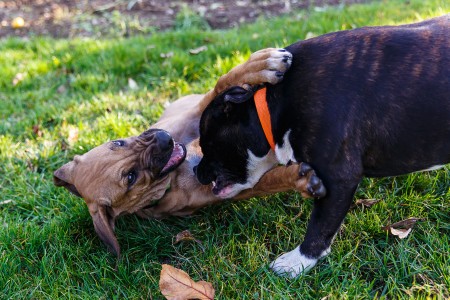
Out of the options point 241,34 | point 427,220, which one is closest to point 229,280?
point 427,220

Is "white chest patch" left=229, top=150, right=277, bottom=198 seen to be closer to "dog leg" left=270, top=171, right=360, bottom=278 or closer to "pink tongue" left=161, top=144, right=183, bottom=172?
"dog leg" left=270, top=171, right=360, bottom=278

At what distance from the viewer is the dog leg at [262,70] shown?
3.62m

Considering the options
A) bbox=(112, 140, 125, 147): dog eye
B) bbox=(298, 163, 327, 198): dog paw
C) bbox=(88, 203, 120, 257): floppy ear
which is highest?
bbox=(298, 163, 327, 198): dog paw

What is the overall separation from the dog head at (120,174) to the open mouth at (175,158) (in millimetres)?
17

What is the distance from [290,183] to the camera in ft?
12.2

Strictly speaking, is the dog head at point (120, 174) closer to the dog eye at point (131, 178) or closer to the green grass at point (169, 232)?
the dog eye at point (131, 178)

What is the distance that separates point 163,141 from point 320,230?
1.53m

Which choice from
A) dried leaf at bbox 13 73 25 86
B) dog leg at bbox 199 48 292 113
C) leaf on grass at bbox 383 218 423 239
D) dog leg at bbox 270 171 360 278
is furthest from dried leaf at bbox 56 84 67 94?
leaf on grass at bbox 383 218 423 239

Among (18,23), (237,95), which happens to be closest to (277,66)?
(237,95)

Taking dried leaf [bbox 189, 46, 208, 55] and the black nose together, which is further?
dried leaf [bbox 189, 46, 208, 55]

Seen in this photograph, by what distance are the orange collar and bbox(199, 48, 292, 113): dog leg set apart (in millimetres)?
142

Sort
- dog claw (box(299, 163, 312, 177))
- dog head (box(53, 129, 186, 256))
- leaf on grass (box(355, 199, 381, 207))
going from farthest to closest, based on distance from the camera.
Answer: dog head (box(53, 129, 186, 256)) → leaf on grass (box(355, 199, 381, 207)) → dog claw (box(299, 163, 312, 177))

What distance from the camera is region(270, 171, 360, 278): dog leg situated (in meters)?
3.33

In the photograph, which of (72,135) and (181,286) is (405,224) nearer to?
(181,286)
